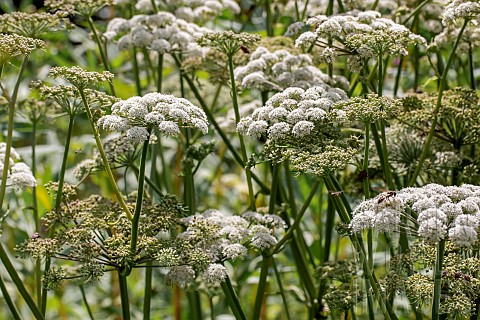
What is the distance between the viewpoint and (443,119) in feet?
10.9

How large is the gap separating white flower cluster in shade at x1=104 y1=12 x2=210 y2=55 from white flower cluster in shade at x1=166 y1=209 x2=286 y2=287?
92cm

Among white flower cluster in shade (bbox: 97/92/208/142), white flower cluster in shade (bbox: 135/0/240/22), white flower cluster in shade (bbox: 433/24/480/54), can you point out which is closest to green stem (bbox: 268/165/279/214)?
white flower cluster in shade (bbox: 97/92/208/142)

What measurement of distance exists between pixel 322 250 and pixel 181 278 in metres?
1.27

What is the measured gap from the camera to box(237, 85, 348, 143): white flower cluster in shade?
105 inches

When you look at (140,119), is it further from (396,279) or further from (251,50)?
(251,50)

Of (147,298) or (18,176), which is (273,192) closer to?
(147,298)

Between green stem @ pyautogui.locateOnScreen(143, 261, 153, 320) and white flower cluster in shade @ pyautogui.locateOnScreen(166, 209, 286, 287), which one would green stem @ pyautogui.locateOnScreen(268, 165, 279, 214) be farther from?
green stem @ pyautogui.locateOnScreen(143, 261, 153, 320)

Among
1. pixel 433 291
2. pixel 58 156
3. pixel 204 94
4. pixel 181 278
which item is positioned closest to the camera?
pixel 433 291

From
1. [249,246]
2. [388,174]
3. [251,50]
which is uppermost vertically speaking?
[251,50]

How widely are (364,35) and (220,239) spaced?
0.90m

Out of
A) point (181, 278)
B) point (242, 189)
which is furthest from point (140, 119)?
point (242, 189)

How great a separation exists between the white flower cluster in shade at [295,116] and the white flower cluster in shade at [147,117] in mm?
248

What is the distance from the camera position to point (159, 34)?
3598mm

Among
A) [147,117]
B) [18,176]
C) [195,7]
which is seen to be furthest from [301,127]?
[195,7]
